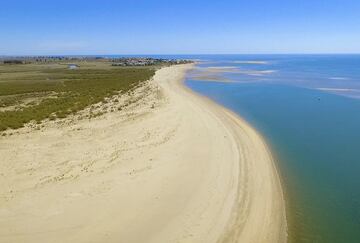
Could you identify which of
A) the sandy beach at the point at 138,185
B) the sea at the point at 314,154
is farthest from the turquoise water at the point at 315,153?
the sandy beach at the point at 138,185

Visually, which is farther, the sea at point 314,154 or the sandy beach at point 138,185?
the sea at point 314,154

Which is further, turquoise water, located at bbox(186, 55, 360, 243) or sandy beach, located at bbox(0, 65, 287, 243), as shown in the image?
turquoise water, located at bbox(186, 55, 360, 243)

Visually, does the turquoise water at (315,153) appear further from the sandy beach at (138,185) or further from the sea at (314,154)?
the sandy beach at (138,185)

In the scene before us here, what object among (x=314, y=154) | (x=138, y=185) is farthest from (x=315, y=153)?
(x=138, y=185)

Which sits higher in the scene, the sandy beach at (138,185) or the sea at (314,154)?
the sandy beach at (138,185)

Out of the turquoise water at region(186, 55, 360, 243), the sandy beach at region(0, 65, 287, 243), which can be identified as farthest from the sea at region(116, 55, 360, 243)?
the sandy beach at region(0, 65, 287, 243)

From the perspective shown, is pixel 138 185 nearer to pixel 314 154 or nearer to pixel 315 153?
pixel 314 154

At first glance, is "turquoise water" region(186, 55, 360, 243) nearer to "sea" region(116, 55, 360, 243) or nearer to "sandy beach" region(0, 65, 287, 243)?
"sea" region(116, 55, 360, 243)

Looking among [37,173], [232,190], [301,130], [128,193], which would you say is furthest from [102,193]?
[301,130]

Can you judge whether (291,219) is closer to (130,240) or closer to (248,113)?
(130,240)
